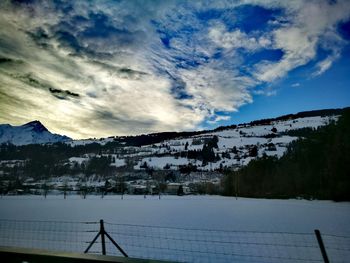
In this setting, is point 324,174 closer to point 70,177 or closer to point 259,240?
point 259,240

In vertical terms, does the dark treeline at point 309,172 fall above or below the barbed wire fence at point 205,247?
above

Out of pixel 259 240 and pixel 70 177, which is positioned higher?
pixel 70 177

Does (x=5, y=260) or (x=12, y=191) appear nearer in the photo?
(x=5, y=260)

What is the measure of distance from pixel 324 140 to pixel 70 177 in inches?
5942

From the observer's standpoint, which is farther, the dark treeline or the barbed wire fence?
the dark treeline

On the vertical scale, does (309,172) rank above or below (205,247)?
above

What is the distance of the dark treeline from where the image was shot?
158 feet

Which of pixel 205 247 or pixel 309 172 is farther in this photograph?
pixel 309 172

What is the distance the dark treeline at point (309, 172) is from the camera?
48281 millimetres

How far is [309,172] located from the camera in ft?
200

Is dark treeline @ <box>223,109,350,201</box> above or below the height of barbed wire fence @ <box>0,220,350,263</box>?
above

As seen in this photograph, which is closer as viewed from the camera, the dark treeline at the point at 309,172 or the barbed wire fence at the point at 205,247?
the barbed wire fence at the point at 205,247

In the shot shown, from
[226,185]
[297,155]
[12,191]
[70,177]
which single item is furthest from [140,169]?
[297,155]

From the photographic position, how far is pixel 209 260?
9.76 m
